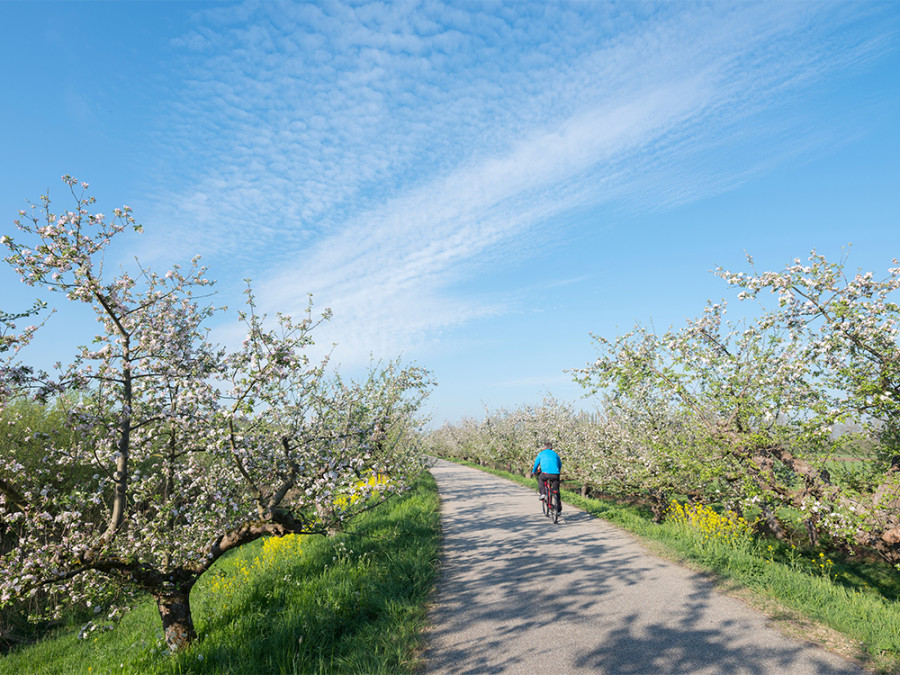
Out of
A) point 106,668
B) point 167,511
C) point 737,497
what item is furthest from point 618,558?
point 106,668

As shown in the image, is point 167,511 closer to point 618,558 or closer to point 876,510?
point 618,558

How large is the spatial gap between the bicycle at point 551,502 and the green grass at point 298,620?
3.75 meters

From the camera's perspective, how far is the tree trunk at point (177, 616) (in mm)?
6043

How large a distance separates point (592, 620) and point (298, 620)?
3968mm

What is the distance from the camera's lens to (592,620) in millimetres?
5695

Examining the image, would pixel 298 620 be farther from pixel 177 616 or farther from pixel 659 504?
pixel 659 504

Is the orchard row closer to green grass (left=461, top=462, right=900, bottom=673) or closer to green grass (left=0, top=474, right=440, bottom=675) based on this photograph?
green grass (left=461, top=462, right=900, bottom=673)

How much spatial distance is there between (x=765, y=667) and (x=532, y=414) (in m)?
28.1

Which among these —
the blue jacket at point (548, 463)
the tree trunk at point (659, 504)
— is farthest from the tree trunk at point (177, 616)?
the tree trunk at point (659, 504)

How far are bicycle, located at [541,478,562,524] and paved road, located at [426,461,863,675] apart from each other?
7.94 feet

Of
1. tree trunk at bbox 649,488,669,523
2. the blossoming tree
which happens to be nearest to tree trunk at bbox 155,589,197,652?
the blossoming tree

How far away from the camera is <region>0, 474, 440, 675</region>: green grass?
16.9ft

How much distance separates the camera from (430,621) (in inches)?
236

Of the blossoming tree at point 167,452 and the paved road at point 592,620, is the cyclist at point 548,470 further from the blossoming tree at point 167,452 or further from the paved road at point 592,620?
the blossoming tree at point 167,452
